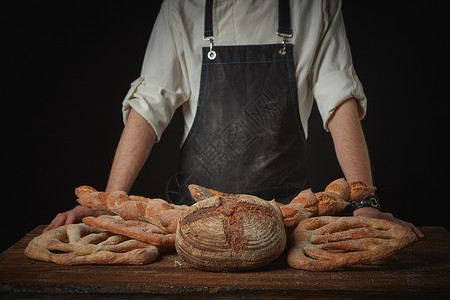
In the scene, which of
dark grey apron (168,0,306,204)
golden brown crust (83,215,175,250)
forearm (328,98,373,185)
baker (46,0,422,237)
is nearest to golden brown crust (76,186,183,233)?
golden brown crust (83,215,175,250)

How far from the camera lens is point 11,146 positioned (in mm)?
1898

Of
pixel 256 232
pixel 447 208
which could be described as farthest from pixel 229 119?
pixel 447 208

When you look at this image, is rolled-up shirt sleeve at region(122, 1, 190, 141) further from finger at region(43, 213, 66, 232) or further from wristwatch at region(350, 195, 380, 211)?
wristwatch at region(350, 195, 380, 211)

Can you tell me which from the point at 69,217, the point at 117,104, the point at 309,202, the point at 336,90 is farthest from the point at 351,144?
the point at 117,104

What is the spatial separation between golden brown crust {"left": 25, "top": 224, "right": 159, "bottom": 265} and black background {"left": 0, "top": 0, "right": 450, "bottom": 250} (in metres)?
1.00

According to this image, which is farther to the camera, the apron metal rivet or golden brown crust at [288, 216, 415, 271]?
the apron metal rivet

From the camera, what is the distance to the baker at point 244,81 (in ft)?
4.88

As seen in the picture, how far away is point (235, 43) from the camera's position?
1.51m

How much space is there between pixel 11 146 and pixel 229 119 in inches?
39.2

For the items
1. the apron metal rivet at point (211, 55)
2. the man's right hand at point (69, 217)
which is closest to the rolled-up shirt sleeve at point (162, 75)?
the apron metal rivet at point (211, 55)

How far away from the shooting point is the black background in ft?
6.22

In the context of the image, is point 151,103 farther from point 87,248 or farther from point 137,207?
point 87,248

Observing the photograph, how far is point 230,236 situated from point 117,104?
4.39ft

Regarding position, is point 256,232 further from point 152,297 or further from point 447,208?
point 447,208
